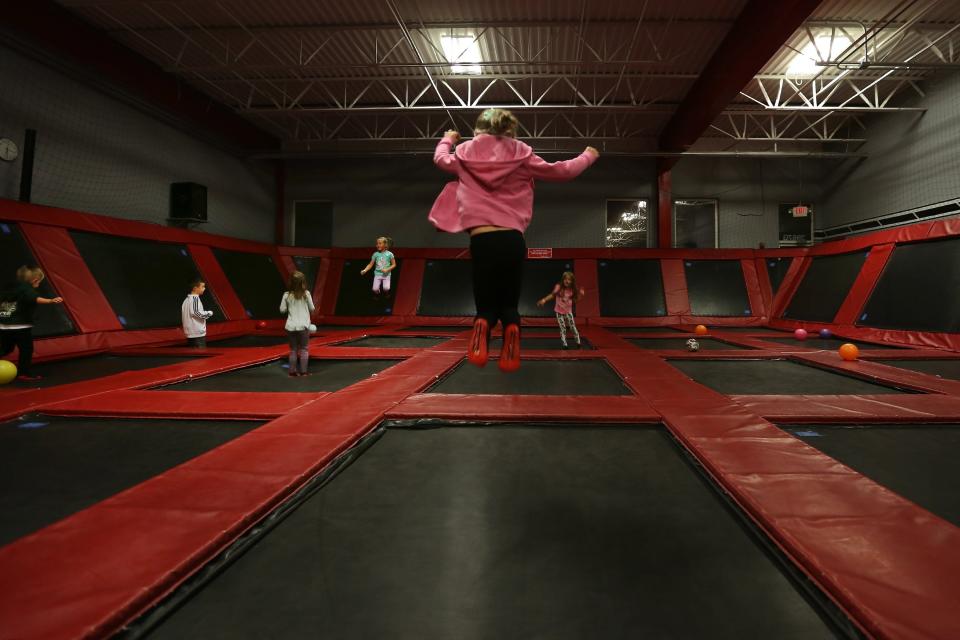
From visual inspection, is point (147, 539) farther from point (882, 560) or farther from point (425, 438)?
point (882, 560)

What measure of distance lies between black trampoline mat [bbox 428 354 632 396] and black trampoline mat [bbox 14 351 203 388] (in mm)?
2889

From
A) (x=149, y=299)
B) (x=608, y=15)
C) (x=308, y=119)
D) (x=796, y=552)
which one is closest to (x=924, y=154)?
(x=608, y=15)

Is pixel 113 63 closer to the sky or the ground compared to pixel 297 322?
closer to the sky

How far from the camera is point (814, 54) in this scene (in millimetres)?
7262

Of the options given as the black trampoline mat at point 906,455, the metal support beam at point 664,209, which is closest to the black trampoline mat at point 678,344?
the black trampoline mat at point 906,455

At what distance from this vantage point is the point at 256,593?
3.34 feet

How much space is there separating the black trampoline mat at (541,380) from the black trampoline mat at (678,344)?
1.66m

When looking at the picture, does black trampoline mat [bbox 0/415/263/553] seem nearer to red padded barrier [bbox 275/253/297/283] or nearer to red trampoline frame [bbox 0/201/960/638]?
red trampoline frame [bbox 0/201/960/638]

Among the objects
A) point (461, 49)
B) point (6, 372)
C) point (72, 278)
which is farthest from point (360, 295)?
point (6, 372)

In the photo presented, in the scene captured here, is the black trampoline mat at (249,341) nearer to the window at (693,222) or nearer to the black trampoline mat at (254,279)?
the black trampoline mat at (254,279)

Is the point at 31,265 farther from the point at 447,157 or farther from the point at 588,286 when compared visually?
the point at 588,286

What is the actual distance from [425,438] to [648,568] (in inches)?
49.2

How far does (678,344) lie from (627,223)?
5871mm

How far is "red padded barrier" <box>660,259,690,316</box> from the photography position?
29.5ft
